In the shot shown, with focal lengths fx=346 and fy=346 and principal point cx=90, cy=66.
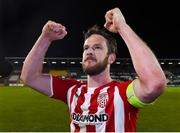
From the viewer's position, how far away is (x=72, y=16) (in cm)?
5656

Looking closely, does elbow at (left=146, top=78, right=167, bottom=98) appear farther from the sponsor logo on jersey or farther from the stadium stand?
the stadium stand

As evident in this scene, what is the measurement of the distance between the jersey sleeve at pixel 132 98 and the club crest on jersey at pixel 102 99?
0.19 meters

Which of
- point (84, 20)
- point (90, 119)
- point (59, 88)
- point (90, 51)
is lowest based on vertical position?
point (90, 119)

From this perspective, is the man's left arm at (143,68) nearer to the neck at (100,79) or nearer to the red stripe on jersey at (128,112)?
the red stripe on jersey at (128,112)

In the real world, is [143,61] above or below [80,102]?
above

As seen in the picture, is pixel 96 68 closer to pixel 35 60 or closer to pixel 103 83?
pixel 103 83

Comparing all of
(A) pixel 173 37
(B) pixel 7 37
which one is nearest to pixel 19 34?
(B) pixel 7 37

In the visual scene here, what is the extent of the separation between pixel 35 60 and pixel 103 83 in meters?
0.65

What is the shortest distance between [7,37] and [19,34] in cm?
199

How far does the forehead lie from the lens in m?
2.80

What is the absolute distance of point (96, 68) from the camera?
2.73 metres

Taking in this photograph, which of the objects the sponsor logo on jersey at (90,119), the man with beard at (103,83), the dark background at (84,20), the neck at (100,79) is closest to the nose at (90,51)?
the man with beard at (103,83)

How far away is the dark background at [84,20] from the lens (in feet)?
181

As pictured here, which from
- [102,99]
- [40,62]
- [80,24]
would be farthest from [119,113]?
[80,24]
